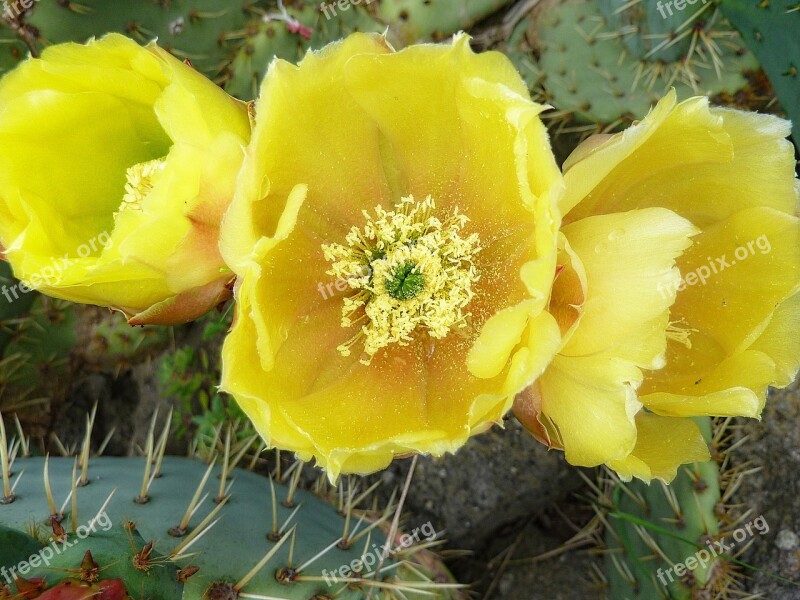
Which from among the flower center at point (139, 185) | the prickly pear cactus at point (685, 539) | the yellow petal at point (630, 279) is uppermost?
the flower center at point (139, 185)

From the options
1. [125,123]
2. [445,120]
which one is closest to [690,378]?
[445,120]

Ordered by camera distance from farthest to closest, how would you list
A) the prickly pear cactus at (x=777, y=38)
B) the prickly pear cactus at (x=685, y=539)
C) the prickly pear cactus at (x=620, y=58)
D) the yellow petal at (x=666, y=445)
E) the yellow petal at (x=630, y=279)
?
the prickly pear cactus at (x=620, y=58), the prickly pear cactus at (x=685, y=539), the prickly pear cactus at (x=777, y=38), the yellow petal at (x=666, y=445), the yellow petal at (x=630, y=279)

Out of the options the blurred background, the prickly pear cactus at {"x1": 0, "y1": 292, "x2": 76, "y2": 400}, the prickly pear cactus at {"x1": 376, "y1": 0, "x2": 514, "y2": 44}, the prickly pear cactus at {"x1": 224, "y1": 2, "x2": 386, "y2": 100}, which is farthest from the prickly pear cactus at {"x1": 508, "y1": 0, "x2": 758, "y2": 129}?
the prickly pear cactus at {"x1": 0, "y1": 292, "x2": 76, "y2": 400}

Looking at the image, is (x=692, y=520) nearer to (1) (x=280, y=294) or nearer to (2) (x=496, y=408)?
(2) (x=496, y=408)

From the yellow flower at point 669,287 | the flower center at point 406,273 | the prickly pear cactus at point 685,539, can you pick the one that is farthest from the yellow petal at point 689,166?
the prickly pear cactus at point 685,539

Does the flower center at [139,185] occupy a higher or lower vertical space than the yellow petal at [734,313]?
higher

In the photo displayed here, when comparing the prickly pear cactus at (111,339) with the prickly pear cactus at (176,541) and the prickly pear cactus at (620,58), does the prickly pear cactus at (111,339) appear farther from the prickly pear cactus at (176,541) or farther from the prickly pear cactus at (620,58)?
the prickly pear cactus at (620,58)

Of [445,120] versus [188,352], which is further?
[188,352]
